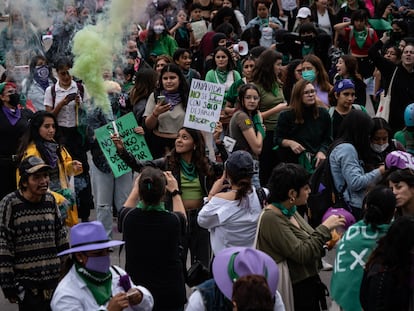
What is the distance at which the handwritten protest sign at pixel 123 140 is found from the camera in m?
9.70

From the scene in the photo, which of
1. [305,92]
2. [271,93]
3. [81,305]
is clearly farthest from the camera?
[271,93]

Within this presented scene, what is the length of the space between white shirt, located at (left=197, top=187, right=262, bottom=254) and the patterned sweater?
103 centimetres

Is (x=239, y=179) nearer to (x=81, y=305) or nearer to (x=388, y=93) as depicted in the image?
(x=81, y=305)

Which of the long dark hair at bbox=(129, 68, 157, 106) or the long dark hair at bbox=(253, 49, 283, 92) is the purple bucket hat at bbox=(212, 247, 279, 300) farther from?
the long dark hair at bbox=(253, 49, 283, 92)

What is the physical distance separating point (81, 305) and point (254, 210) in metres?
1.88

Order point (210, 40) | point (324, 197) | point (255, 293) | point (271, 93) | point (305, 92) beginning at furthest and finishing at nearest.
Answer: point (210, 40), point (271, 93), point (305, 92), point (324, 197), point (255, 293)

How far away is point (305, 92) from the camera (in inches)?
380

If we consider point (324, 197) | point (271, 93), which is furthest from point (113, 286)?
point (271, 93)

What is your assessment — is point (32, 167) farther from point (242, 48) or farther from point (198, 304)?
point (242, 48)

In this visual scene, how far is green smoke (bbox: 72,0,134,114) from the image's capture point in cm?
1002

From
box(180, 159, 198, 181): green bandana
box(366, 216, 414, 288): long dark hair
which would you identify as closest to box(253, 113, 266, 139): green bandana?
box(180, 159, 198, 181): green bandana

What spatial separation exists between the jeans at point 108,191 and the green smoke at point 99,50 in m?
0.63

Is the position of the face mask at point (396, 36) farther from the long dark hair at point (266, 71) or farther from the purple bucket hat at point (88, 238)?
the purple bucket hat at point (88, 238)

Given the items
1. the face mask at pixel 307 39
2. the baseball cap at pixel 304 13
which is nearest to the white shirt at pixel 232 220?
the face mask at pixel 307 39
